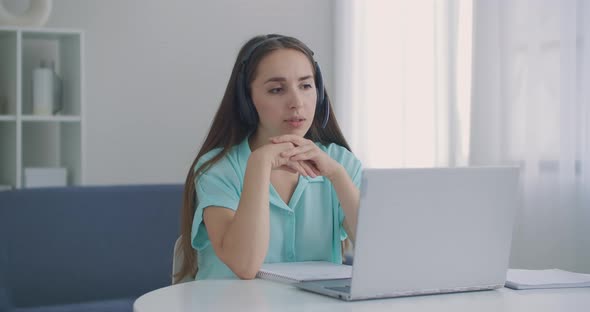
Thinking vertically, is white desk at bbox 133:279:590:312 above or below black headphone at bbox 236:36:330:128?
below

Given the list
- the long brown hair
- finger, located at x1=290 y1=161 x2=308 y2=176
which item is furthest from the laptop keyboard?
the long brown hair

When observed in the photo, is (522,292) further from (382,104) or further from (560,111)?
(382,104)

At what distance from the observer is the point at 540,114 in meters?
3.11

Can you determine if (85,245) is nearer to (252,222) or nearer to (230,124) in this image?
(230,124)

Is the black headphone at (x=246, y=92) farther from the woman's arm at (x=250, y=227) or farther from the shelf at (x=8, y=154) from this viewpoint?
the shelf at (x=8, y=154)

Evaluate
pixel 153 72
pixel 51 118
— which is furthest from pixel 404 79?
pixel 51 118

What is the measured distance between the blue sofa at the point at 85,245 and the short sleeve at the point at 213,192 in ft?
4.07

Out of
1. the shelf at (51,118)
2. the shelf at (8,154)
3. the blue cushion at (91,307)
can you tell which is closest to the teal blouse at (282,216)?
the blue cushion at (91,307)

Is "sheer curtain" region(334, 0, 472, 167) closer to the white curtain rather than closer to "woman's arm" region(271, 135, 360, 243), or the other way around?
the white curtain

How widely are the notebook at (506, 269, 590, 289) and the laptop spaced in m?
0.08

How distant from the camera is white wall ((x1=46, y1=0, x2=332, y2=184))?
417 cm

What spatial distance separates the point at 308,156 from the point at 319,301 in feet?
1.41

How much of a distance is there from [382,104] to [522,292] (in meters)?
2.66

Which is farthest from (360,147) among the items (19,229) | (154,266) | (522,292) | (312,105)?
(522,292)
